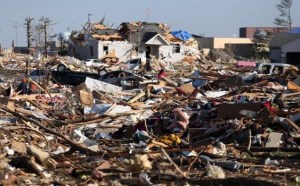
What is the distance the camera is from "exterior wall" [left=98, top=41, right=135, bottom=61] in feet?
184

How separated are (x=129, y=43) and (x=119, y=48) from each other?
1.22 meters

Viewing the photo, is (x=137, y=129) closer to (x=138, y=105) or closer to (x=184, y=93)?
(x=138, y=105)

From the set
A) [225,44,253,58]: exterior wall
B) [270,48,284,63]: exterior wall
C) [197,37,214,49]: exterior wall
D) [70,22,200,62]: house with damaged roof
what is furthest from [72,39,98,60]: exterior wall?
[197,37,214,49]: exterior wall

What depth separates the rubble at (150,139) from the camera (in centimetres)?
833

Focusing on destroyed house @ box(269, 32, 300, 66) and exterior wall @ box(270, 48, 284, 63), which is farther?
exterior wall @ box(270, 48, 284, 63)

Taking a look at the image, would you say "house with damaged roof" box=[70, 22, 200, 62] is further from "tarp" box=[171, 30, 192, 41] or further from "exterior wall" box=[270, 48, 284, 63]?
"exterior wall" box=[270, 48, 284, 63]

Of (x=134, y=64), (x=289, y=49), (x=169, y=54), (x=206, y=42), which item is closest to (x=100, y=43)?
(x=169, y=54)

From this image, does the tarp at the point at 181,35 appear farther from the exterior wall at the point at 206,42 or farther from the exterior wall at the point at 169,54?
the exterior wall at the point at 206,42

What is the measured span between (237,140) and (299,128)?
149cm

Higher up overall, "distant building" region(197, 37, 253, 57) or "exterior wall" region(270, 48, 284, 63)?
"distant building" region(197, 37, 253, 57)

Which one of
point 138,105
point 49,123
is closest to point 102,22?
point 138,105

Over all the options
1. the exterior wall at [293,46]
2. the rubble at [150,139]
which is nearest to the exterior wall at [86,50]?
the exterior wall at [293,46]

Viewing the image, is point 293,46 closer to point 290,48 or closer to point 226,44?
point 290,48

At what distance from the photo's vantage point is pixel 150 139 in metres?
12.0
